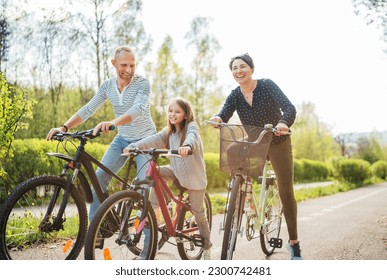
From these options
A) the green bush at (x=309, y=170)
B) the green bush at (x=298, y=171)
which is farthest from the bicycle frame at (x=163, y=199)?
the green bush at (x=298, y=171)

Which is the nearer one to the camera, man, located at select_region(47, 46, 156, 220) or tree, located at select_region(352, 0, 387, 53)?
man, located at select_region(47, 46, 156, 220)

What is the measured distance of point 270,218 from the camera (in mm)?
3523

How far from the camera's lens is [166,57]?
14.6 ft

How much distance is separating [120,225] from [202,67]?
2.30m

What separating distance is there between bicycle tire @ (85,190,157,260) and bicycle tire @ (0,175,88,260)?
6.8 inches

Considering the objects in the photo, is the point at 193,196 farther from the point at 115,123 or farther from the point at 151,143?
the point at 115,123

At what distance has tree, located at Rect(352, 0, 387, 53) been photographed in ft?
12.4

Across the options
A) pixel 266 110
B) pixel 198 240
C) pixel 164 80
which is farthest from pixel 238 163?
pixel 164 80

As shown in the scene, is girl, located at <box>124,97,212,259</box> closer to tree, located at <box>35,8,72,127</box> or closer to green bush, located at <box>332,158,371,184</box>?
tree, located at <box>35,8,72,127</box>

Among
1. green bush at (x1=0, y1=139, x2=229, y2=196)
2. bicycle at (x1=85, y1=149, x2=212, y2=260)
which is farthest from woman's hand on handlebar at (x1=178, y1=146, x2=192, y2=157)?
green bush at (x1=0, y1=139, x2=229, y2=196)
